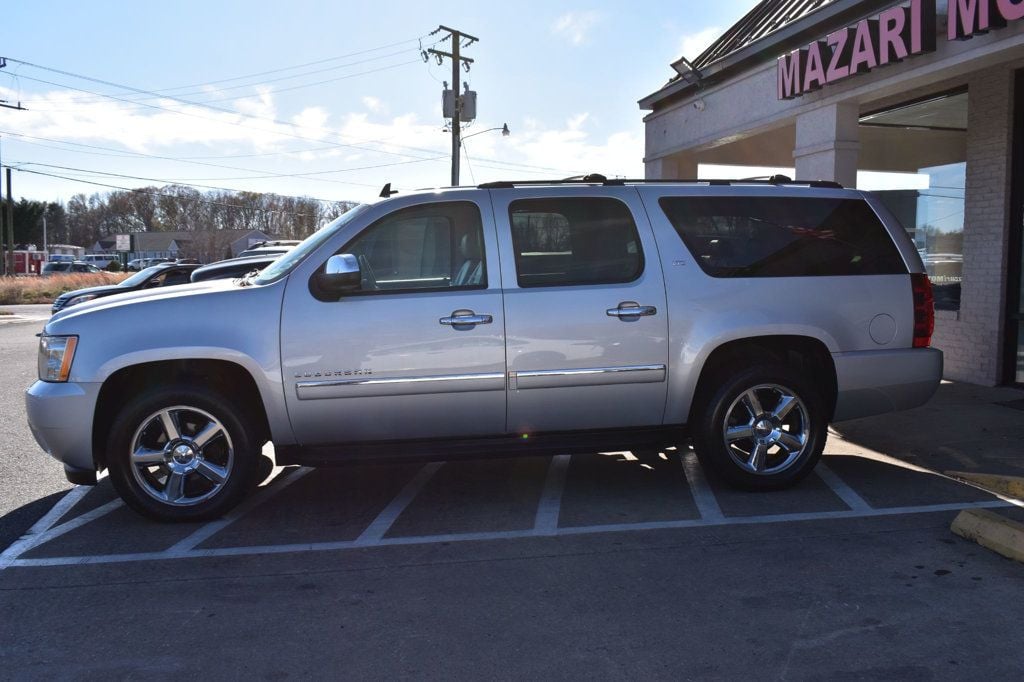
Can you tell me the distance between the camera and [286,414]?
508cm

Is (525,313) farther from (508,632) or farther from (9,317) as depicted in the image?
(9,317)

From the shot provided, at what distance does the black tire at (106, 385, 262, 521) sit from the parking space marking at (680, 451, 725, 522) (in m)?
2.79

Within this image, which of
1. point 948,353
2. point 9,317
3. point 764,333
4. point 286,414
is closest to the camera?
point 286,414

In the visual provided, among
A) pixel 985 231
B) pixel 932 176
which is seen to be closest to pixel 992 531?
pixel 985 231

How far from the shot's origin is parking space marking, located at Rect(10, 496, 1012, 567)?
15.3ft

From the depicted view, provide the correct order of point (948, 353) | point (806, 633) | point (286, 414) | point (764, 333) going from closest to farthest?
→ point (806, 633), point (286, 414), point (764, 333), point (948, 353)

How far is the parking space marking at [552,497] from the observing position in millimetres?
5105

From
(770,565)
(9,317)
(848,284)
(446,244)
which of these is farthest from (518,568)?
(9,317)

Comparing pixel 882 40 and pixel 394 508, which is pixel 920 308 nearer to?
pixel 394 508

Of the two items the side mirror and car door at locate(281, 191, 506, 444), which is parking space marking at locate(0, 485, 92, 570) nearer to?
car door at locate(281, 191, 506, 444)

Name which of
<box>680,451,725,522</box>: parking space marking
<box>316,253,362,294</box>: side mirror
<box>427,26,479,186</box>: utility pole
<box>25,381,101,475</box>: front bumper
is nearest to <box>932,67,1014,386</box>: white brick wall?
<box>680,451,725,522</box>: parking space marking

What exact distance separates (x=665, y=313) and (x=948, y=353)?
21.4ft

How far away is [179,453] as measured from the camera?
5133 millimetres

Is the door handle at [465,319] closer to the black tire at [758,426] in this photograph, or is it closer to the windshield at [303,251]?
the windshield at [303,251]
